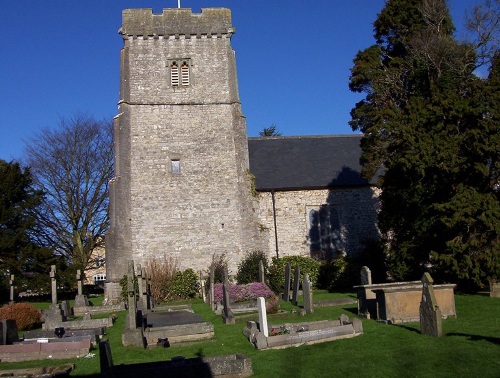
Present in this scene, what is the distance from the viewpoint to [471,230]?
16828mm

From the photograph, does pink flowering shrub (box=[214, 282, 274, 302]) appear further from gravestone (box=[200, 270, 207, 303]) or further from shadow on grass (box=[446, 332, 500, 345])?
shadow on grass (box=[446, 332, 500, 345])

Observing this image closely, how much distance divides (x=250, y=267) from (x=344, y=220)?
6.67m

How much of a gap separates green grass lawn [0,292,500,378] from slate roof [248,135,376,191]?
15220 mm

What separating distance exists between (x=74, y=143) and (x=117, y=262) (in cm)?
1657

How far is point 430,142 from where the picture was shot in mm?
17344

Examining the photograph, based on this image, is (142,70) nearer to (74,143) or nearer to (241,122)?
(241,122)

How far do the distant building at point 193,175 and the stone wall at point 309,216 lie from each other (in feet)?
0.16

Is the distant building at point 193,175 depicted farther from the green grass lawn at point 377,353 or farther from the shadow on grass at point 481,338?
the shadow on grass at point 481,338

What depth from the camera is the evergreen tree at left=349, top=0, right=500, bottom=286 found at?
654 inches

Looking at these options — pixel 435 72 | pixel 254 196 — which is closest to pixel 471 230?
pixel 435 72

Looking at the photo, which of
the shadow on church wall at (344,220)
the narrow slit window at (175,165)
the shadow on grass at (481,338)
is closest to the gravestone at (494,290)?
the shadow on grass at (481,338)

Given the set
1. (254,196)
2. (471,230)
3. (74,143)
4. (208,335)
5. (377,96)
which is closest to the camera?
(208,335)

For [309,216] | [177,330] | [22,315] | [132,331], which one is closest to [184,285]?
[309,216]

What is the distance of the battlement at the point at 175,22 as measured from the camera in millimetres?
26688
